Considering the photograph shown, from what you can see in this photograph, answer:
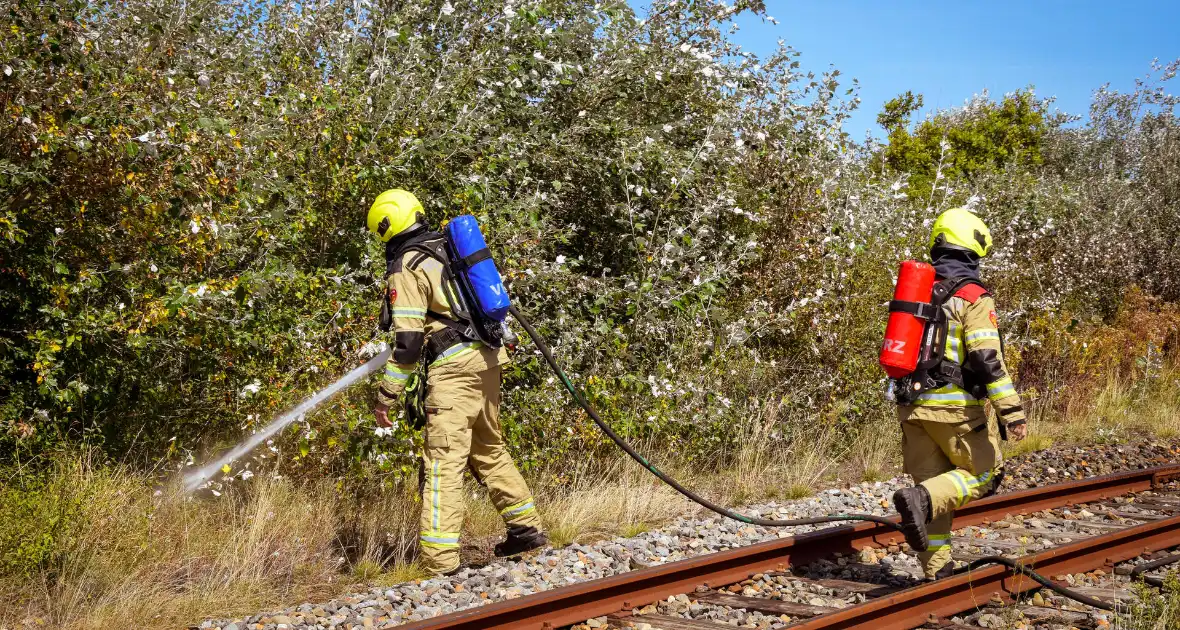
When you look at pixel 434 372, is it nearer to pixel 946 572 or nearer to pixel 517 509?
pixel 517 509

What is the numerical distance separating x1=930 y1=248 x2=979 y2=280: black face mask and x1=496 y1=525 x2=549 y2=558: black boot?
2980 mm

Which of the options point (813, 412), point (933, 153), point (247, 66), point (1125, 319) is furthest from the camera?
point (933, 153)

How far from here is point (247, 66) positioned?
7.65 meters

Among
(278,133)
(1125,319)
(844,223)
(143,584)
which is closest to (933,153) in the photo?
(1125,319)

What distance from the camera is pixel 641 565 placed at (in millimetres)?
6070

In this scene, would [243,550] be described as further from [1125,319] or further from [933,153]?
[933,153]

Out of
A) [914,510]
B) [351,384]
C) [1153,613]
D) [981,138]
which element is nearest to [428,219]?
[351,384]

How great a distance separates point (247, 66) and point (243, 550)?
12.6ft

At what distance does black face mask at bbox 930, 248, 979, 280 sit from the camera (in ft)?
18.2

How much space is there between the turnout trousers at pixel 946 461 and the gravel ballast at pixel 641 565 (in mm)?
395

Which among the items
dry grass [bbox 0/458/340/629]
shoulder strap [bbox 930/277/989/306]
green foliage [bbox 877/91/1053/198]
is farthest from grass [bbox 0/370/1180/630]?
green foliage [bbox 877/91/1053/198]

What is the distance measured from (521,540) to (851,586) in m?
2.09

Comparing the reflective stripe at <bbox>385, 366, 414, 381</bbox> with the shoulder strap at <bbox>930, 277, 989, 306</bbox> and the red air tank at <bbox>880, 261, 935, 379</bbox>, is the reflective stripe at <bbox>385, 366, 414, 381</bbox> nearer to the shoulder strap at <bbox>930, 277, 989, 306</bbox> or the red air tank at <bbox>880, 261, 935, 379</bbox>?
the red air tank at <bbox>880, 261, 935, 379</bbox>

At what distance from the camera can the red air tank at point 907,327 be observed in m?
5.41
